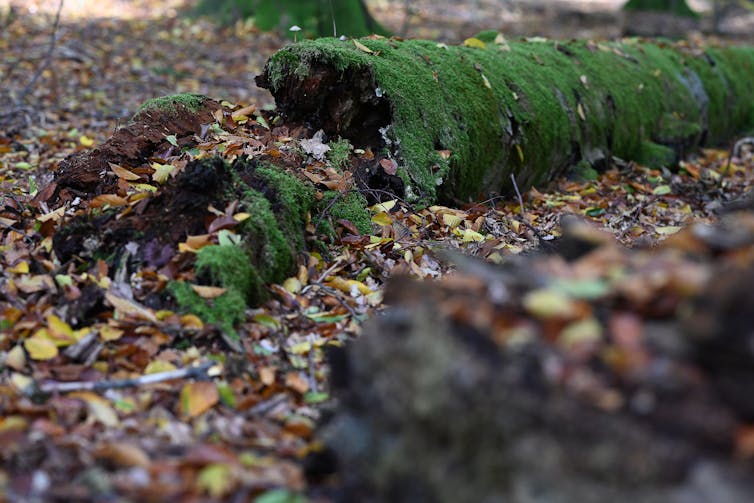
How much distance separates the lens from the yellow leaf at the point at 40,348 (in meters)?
2.60

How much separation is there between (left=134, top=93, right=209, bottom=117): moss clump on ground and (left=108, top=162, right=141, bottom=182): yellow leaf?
1.83 feet

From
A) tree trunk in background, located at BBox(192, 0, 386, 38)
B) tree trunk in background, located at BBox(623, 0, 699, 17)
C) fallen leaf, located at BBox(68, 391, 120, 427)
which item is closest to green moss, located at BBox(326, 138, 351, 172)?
fallen leaf, located at BBox(68, 391, 120, 427)

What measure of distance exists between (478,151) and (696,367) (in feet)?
10.5

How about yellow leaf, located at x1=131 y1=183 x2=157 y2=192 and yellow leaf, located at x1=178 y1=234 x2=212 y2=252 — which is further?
yellow leaf, located at x1=131 y1=183 x2=157 y2=192

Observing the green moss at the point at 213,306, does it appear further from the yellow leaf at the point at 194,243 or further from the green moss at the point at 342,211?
the green moss at the point at 342,211

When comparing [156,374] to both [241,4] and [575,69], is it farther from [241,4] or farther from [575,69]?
[241,4]

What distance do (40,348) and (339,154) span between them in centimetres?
210

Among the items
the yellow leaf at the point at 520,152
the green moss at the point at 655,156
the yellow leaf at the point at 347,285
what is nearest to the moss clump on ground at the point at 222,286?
the yellow leaf at the point at 347,285

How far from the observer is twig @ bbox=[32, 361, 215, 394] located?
2432 mm

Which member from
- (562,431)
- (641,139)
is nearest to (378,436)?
(562,431)

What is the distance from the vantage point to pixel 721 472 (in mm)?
1516

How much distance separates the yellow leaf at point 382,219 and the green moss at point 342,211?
0.14 feet

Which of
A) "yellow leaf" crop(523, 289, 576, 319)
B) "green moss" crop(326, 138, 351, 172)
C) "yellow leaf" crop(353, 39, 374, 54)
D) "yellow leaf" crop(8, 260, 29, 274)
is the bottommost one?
"yellow leaf" crop(8, 260, 29, 274)

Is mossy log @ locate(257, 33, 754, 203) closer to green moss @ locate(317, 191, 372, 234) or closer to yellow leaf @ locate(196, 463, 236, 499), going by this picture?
green moss @ locate(317, 191, 372, 234)
